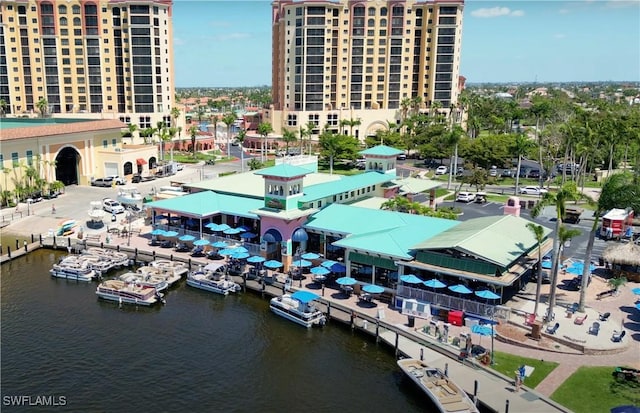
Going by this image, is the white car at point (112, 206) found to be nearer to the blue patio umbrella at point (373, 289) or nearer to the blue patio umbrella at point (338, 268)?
the blue patio umbrella at point (338, 268)

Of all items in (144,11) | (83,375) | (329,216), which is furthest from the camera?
(144,11)

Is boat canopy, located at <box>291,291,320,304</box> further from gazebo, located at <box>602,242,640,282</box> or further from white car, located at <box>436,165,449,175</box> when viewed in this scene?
white car, located at <box>436,165,449,175</box>

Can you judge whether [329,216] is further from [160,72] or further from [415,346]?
[160,72]

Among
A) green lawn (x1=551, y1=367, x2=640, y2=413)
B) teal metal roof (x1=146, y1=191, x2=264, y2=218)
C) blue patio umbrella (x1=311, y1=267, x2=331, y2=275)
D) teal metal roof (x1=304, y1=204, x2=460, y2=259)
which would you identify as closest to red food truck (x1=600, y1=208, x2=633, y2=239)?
teal metal roof (x1=304, y1=204, x2=460, y2=259)

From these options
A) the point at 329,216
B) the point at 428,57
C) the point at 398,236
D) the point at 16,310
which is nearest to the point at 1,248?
A: the point at 16,310

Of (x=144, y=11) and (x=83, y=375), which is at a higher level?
(x=144, y=11)

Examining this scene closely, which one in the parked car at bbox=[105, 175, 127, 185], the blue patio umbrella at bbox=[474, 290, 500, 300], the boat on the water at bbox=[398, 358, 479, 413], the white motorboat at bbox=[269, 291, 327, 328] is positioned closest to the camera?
the boat on the water at bbox=[398, 358, 479, 413]
